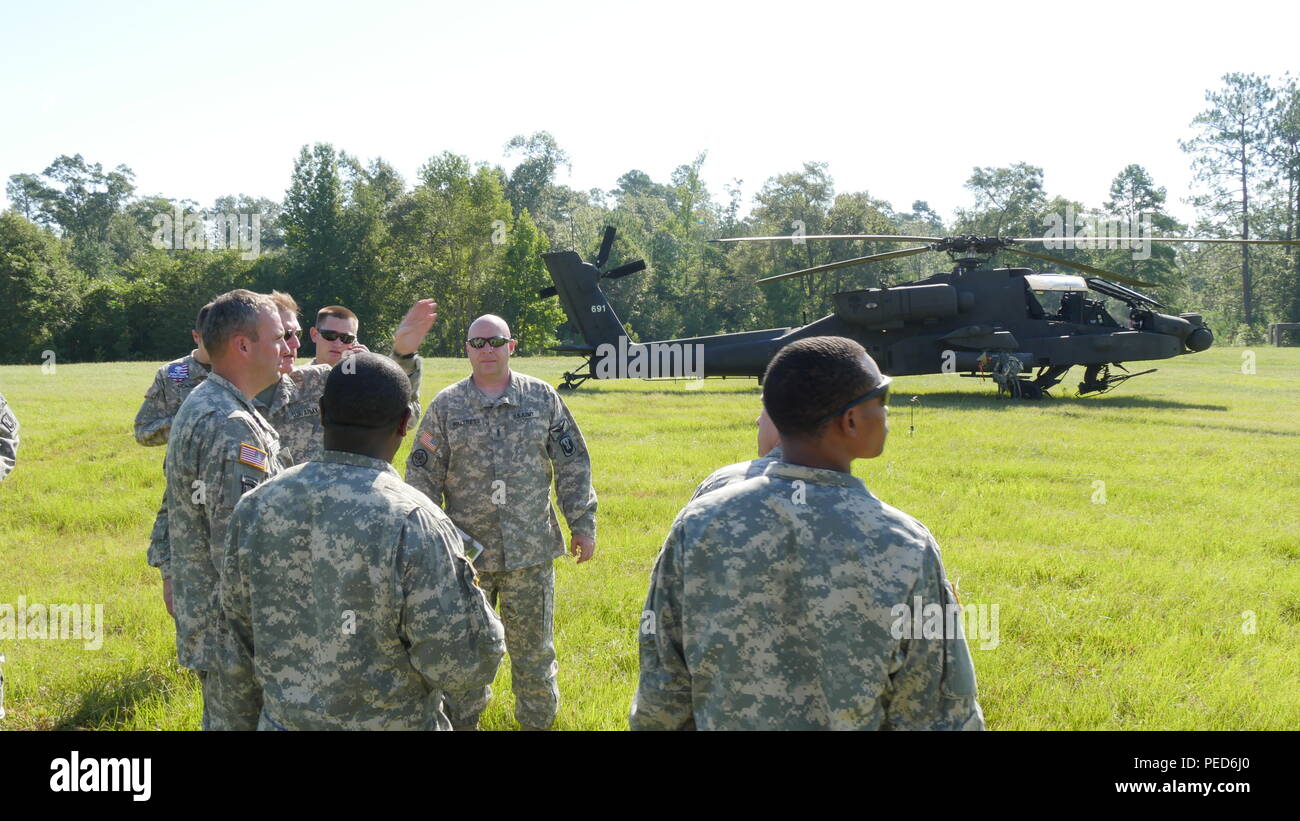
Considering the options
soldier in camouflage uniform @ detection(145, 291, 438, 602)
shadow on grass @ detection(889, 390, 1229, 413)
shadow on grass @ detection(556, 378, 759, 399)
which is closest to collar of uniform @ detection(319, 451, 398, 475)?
soldier in camouflage uniform @ detection(145, 291, 438, 602)

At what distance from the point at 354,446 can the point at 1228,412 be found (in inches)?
770

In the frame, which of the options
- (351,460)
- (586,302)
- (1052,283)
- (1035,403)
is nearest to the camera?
(351,460)

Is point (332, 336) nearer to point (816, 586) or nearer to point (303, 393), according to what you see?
point (303, 393)

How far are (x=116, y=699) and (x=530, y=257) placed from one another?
1936 inches

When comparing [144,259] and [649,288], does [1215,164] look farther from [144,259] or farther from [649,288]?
[144,259]

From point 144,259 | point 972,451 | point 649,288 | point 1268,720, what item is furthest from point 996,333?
point 144,259

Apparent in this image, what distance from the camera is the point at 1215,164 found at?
204 feet

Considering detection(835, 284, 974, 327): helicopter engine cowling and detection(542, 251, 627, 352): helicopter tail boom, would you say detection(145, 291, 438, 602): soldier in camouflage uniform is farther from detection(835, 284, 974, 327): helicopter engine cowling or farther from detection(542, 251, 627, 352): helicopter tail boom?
detection(542, 251, 627, 352): helicopter tail boom

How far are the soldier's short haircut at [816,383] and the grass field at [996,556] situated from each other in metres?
2.91

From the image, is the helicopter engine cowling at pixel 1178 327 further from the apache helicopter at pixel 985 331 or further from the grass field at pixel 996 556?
the grass field at pixel 996 556

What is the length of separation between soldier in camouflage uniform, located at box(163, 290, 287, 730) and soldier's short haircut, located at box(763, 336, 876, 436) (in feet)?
6.57

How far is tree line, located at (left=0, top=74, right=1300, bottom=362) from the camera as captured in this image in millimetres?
47688

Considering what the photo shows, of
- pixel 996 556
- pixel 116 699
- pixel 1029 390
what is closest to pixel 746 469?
pixel 116 699

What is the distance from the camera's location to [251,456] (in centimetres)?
317
